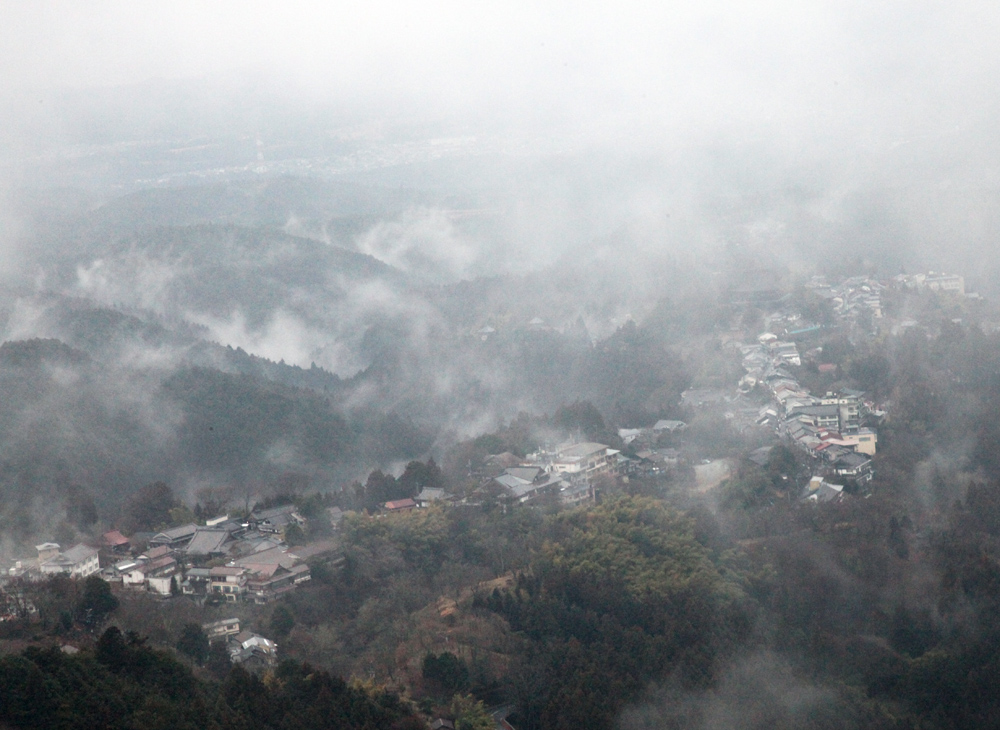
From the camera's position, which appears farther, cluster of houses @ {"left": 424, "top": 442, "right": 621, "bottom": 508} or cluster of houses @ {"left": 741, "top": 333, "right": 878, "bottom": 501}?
cluster of houses @ {"left": 741, "top": 333, "right": 878, "bottom": 501}

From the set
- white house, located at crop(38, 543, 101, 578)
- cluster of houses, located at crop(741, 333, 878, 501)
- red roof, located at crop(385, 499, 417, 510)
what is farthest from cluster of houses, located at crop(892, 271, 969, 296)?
white house, located at crop(38, 543, 101, 578)

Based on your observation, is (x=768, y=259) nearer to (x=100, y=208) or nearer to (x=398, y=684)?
(x=398, y=684)

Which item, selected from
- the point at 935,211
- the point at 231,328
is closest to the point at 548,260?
the point at 231,328

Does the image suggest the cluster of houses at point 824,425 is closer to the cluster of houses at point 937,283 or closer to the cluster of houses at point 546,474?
the cluster of houses at point 546,474

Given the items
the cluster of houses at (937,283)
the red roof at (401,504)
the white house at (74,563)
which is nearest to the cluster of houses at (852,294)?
the cluster of houses at (937,283)

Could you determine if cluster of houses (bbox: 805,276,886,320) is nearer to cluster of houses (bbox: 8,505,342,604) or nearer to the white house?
cluster of houses (bbox: 8,505,342,604)

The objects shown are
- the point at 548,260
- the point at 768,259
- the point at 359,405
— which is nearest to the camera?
the point at 359,405
